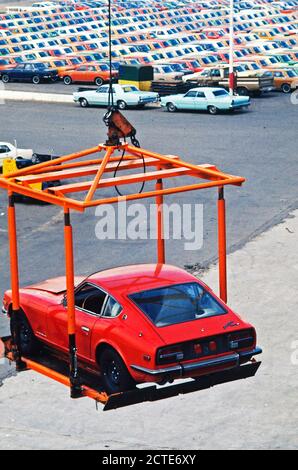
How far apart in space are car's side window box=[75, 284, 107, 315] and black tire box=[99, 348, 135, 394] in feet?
2.25

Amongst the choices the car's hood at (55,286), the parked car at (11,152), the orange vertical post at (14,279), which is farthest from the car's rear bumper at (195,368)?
the parked car at (11,152)

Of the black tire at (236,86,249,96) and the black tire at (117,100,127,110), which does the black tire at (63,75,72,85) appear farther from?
the black tire at (236,86,249,96)

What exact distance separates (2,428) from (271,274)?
1029 centimetres

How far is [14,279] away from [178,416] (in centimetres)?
760

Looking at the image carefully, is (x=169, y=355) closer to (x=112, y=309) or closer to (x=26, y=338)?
(x=112, y=309)

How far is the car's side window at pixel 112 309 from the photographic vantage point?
1488 cm

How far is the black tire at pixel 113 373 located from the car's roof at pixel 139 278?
2.77 ft

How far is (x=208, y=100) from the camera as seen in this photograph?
53.0 meters

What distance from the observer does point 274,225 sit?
34.3 m

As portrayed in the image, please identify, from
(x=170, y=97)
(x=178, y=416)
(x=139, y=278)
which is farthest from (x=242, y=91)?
(x=139, y=278)

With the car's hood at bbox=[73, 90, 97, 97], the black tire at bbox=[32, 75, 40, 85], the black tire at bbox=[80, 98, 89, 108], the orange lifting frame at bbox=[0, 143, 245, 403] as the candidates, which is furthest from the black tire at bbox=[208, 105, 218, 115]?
the orange lifting frame at bbox=[0, 143, 245, 403]

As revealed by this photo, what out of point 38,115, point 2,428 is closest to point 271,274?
point 2,428

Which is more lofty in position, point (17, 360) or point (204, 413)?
point (17, 360)
